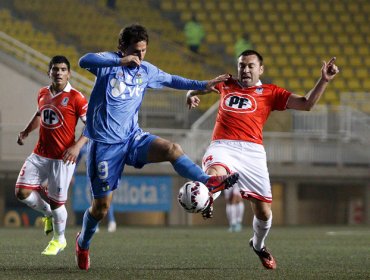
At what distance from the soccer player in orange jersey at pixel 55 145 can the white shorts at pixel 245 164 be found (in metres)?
2.00

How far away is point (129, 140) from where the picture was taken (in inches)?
349

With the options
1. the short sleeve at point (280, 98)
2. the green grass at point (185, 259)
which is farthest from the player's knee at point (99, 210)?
the short sleeve at point (280, 98)

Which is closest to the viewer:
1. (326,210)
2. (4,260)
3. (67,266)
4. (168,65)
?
(67,266)

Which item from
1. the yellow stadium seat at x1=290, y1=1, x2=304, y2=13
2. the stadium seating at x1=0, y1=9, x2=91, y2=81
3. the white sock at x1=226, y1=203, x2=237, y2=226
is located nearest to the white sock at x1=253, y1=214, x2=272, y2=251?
the white sock at x1=226, y1=203, x2=237, y2=226

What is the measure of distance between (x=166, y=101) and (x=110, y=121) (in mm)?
15222

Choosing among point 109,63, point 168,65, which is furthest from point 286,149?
point 109,63

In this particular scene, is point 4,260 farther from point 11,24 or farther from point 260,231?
point 11,24

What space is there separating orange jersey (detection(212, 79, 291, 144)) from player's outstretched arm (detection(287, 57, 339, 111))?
196 millimetres

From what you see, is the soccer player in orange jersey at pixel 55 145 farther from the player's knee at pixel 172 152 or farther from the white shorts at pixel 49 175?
the player's knee at pixel 172 152

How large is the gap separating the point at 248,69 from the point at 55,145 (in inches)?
98.2

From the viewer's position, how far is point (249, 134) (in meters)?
9.88

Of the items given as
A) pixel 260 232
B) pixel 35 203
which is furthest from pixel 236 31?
pixel 260 232

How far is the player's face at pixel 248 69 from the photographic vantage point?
9.88 m

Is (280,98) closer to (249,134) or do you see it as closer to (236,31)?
(249,134)
